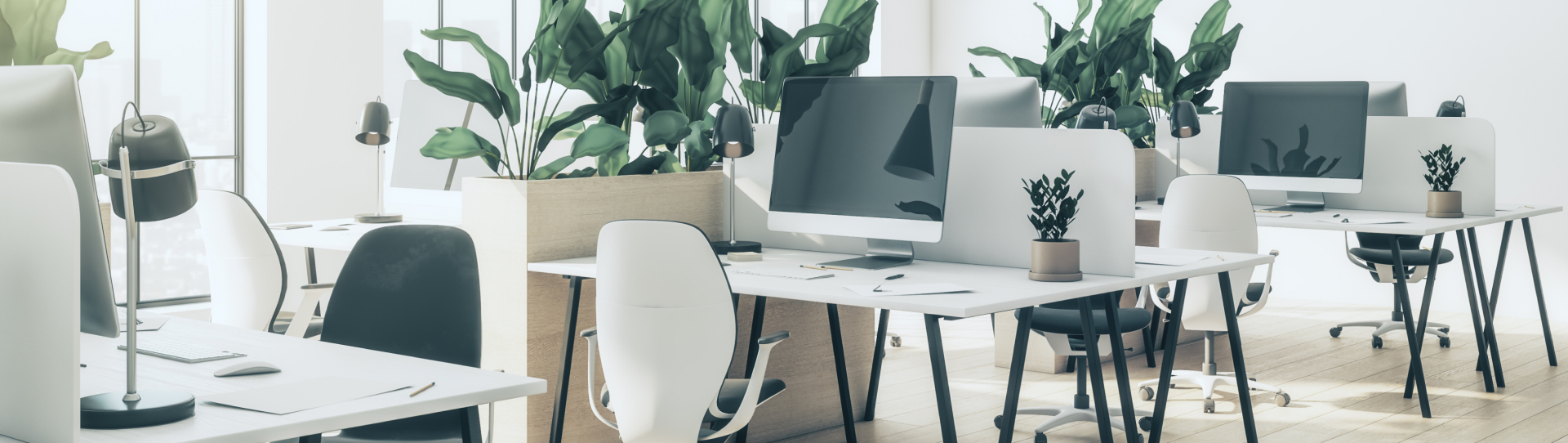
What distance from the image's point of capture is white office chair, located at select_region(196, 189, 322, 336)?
3363mm

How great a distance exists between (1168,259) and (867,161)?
31.6 inches

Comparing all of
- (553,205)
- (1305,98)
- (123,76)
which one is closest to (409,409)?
(553,205)

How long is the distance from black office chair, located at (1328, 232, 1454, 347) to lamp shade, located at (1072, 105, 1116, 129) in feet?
4.23

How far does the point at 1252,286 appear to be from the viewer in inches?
170

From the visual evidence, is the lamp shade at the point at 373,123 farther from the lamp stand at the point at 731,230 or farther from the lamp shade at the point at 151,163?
the lamp shade at the point at 151,163

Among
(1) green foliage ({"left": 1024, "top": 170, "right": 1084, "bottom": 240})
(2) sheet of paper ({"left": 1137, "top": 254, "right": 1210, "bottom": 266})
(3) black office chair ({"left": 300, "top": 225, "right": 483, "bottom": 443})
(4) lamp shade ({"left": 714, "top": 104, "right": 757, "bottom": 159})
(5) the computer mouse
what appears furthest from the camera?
(4) lamp shade ({"left": 714, "top": 104, "right": 757, "bottom": 159})

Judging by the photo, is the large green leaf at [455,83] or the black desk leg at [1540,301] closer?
the large green leaf at [455,83]

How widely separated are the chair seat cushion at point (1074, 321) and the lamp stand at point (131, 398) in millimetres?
2266

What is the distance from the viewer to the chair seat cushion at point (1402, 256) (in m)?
5.09

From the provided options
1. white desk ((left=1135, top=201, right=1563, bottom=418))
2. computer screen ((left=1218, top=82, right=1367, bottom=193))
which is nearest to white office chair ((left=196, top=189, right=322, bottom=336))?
white desk ((left=1135, top=201, right=1563, bottom=418))

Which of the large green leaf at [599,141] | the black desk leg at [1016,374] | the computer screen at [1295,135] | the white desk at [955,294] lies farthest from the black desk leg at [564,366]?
the computer screen at [1295,135]

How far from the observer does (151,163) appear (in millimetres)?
1534

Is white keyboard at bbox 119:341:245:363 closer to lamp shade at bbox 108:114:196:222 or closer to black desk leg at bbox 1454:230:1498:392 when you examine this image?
lamp shade at bbox 108:114:196:222

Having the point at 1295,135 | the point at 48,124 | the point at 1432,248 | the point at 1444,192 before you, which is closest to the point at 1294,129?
the point at 1295,135
